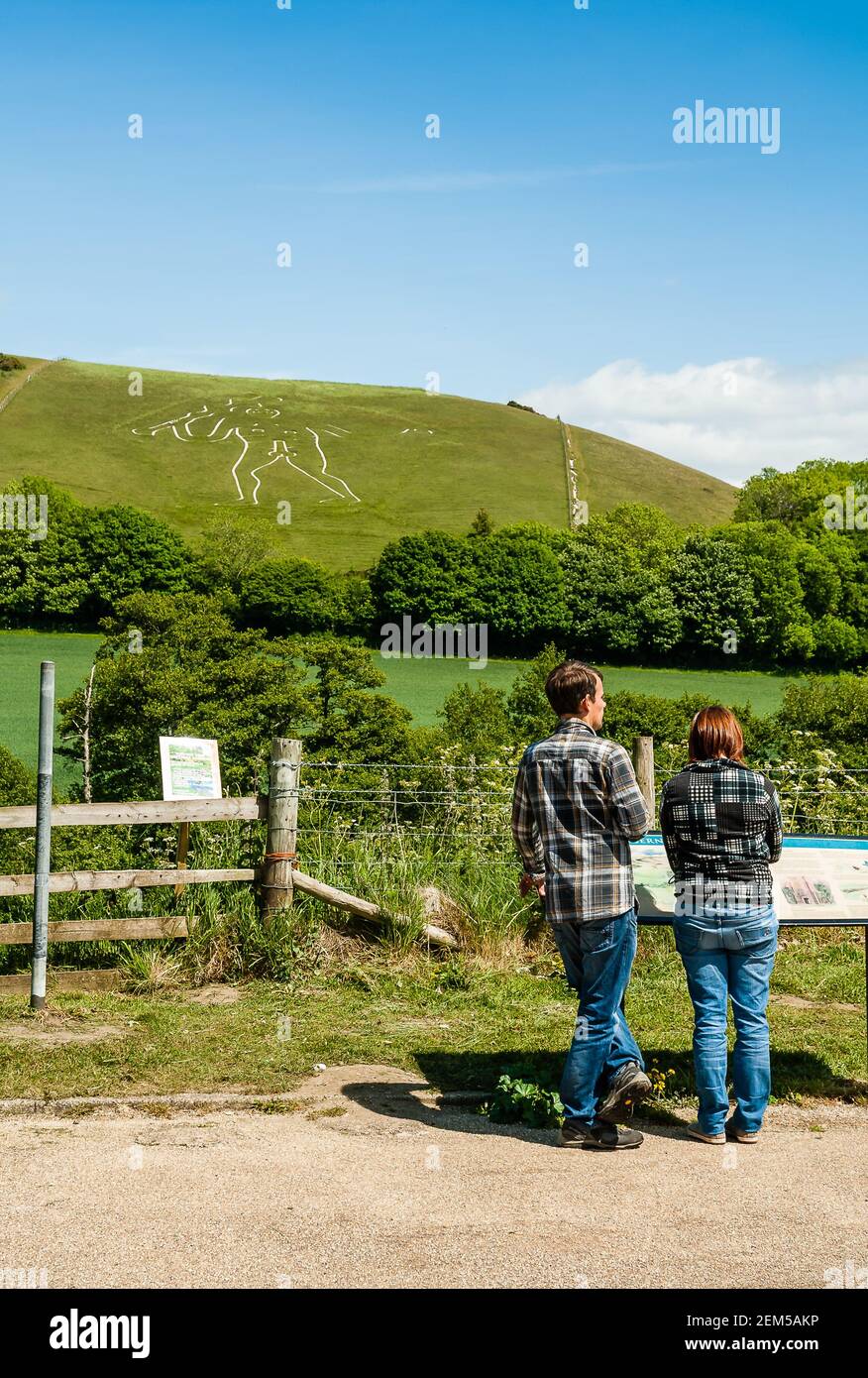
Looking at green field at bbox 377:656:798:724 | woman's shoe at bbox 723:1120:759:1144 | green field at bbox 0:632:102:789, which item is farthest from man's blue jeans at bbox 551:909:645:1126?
green field at bbox 377:656:798:724

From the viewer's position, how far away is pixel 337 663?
57.7 ft

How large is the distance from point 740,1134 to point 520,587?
67082mm

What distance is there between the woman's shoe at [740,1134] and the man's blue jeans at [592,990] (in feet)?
2.13

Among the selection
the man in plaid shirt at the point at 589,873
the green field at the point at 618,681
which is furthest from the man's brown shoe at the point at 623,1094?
the green field at the point at 618,681

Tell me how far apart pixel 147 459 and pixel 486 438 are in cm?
3710

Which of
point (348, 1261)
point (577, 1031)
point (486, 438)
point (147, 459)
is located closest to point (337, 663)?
point (577, 1031)

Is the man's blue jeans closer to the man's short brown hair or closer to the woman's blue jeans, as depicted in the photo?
the woman's blue jeans

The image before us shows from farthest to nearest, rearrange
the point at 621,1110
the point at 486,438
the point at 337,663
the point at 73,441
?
the point at 486,438, the point at 73,441, the point at 337,663, the point at 621,1110

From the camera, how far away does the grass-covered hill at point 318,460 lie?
109 meters

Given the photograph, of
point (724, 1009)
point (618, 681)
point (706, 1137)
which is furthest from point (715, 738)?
point (618, 681)

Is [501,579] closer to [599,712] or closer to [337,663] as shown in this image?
[337,663]

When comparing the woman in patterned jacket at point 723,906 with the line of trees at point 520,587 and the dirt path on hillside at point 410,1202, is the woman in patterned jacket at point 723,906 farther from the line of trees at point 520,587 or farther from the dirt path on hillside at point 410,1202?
the line of trees at point 520,587

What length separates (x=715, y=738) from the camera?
5711 millimetres

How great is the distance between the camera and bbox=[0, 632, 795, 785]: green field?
40.8 meters
